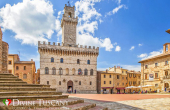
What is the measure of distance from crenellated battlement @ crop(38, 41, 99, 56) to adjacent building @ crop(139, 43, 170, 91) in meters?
→ 14.8

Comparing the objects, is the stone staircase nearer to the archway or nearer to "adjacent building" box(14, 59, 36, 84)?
the archway

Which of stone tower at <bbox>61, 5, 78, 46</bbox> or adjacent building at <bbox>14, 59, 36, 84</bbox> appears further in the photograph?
stone tower at <bbox>61, 5, 78, 46</bbox>

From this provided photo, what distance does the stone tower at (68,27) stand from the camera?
133ft

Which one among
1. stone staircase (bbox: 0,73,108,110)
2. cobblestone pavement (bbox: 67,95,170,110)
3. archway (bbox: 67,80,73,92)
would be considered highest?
stone staircase (bbox: 0,73,108,110)

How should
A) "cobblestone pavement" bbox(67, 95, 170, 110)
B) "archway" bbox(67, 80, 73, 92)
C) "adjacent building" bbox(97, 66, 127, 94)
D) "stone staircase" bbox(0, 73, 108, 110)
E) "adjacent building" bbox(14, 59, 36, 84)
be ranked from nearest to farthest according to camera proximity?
"stone staircase" bbox(0, 73, 108, 110) < "cobblestone pavement" bbox(67, 95, 170, 110) < "archway" bbox(67, 80, 73, 92) < "adjacent building" bbox(14, 59, 36, 84) < "adjacent building" bbox(97, 66, 127, 94)

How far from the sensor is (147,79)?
35.4 m

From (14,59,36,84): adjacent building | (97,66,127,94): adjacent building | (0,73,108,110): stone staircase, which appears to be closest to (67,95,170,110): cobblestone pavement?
(0,73,108,110): stone staircase

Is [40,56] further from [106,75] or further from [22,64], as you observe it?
[106,75]

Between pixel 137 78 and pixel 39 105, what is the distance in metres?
53.1

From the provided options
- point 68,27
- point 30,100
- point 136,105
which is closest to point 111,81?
point 68,27

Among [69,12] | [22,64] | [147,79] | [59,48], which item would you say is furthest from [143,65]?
[22,64]

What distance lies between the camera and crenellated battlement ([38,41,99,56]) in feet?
119

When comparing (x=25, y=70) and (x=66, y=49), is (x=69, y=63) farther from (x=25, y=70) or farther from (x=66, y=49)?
(x=25, y=70)

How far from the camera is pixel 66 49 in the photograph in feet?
125
